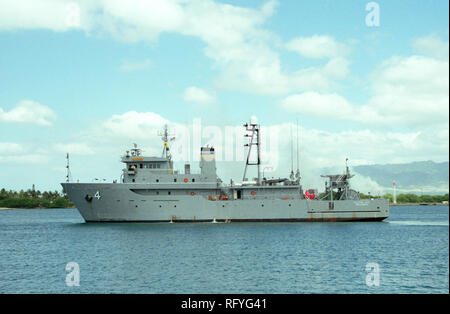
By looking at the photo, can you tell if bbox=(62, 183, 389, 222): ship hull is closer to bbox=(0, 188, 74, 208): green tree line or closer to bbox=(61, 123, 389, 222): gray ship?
bbox=(61, 123, 389, 222): gray ship

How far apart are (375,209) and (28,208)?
123820 millimetres

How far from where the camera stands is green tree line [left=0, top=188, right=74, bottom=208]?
130m

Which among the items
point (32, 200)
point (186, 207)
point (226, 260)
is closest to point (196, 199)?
point (186, 207)

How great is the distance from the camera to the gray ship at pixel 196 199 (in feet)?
124

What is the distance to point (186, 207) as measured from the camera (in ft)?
125

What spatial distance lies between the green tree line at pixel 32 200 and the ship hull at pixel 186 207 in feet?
315

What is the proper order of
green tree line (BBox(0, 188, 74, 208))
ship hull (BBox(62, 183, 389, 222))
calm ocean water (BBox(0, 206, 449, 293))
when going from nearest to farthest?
calm ocean water (BBox(0, 206, 449, 293))
ship hull (BBox(62, 183, 389, 222))
green tree line (BBox(0, 188, 74, 208))

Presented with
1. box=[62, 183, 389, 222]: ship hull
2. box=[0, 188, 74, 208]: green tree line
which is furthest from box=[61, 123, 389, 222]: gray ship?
box=[0, 188, 74, 208]: green tree line

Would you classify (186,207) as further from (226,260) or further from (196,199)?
(226,260)

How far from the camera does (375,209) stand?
40719 mm

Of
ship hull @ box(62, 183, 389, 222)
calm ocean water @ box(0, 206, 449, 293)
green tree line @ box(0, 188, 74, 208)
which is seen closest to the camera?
calm ocean water @ box(0, 206, 449, 293)

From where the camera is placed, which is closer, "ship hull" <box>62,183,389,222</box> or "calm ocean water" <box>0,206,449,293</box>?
"calm ocean water" <box>0,206,449,293</box>

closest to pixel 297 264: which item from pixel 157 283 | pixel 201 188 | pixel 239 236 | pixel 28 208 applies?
pixel 157 283

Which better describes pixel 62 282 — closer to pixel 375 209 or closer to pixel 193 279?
pixel 193 279
